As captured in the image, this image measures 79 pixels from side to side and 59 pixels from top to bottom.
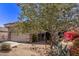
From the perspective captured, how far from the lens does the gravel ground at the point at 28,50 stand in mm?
1591

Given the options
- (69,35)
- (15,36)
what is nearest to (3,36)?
(15,36)

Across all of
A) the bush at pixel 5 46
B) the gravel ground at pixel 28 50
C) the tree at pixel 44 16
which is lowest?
the gravel ground at pixel 28 50

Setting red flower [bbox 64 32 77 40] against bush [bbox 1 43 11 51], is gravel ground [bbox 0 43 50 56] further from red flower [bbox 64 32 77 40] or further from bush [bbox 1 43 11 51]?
red flower [bbox 64 32 77 40]

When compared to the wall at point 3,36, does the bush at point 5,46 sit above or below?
Result: below

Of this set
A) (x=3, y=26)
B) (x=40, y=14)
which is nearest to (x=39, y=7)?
(x=40, y=14)

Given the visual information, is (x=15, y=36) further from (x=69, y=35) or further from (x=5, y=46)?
(x=69, y=35)

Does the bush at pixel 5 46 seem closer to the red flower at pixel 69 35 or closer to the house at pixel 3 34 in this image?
the house at pixel 3 34

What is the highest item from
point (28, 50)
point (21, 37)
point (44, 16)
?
point (44, 16)

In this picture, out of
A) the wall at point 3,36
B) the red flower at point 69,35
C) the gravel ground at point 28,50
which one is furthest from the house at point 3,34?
the red flower at point 69,35

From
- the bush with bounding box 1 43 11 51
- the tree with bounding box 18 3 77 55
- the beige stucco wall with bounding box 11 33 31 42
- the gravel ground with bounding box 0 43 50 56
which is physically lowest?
the gravel ground with bounding box 0 43 50 56

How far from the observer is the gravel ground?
1.59 meters

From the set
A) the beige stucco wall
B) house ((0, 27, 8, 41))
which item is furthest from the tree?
house ((0, 27, 8, 41))

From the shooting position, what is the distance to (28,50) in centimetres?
159

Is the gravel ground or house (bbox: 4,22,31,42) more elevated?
house (bbox: 4,22,31,42)
